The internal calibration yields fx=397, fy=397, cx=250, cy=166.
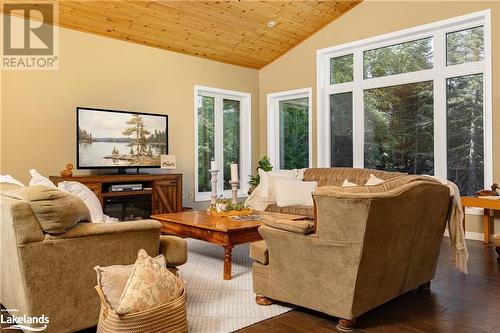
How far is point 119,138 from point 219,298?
3271mm

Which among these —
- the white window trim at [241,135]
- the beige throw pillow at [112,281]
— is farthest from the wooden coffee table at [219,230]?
the white window trim at [241,135]

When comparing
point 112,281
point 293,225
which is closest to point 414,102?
point 293,225

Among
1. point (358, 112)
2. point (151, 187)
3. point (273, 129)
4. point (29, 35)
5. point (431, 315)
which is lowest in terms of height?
point (431, 315)

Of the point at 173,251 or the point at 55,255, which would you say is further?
the point at 173,251

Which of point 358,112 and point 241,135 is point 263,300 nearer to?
point 358,112

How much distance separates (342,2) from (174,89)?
9.71 ft

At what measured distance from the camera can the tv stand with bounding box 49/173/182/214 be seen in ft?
15.9

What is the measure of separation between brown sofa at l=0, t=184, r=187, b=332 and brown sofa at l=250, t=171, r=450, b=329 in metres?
0.93

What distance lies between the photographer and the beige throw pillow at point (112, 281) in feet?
6.82

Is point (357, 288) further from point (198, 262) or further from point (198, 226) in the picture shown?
point (198, 262)

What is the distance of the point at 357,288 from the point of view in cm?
228

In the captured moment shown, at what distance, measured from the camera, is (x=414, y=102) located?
5785 mm

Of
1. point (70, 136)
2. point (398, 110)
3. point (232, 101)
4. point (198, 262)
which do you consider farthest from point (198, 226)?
point (232, 101)

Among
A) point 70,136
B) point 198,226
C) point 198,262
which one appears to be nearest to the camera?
point 198,226
